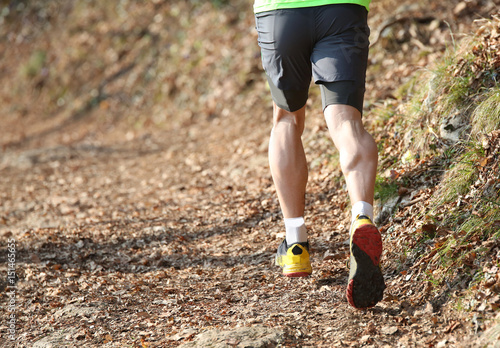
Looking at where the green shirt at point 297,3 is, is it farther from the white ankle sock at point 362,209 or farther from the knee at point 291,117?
the white ankle sock at point 362,209

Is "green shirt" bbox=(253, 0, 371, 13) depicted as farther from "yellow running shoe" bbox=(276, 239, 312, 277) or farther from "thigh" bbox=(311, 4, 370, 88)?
"yellow running shoe" bbox=(276, 239, 312, 277)

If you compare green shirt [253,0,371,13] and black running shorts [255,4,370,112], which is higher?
green shirt [253,0,371,13]

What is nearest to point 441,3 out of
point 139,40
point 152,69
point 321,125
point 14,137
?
point 321,125

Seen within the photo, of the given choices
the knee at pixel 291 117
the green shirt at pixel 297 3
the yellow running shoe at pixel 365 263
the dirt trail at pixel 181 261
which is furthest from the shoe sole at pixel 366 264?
the green shirt at pixel 297 3

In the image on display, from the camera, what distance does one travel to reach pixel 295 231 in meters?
2.72

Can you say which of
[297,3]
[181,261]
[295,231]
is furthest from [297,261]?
[297,3]

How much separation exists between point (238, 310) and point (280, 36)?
1.49m

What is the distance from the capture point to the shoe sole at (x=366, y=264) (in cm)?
216

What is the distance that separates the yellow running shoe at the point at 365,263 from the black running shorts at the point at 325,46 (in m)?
0.63

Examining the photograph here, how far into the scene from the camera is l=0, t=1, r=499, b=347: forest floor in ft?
7.57

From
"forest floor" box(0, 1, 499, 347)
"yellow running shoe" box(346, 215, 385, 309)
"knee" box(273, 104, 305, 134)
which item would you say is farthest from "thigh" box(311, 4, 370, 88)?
"forest floor" box(0, 1, 499, 347)

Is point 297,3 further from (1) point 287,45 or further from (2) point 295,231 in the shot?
(2) point 295,231

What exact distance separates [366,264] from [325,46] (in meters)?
1.09

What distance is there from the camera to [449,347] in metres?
2.02
